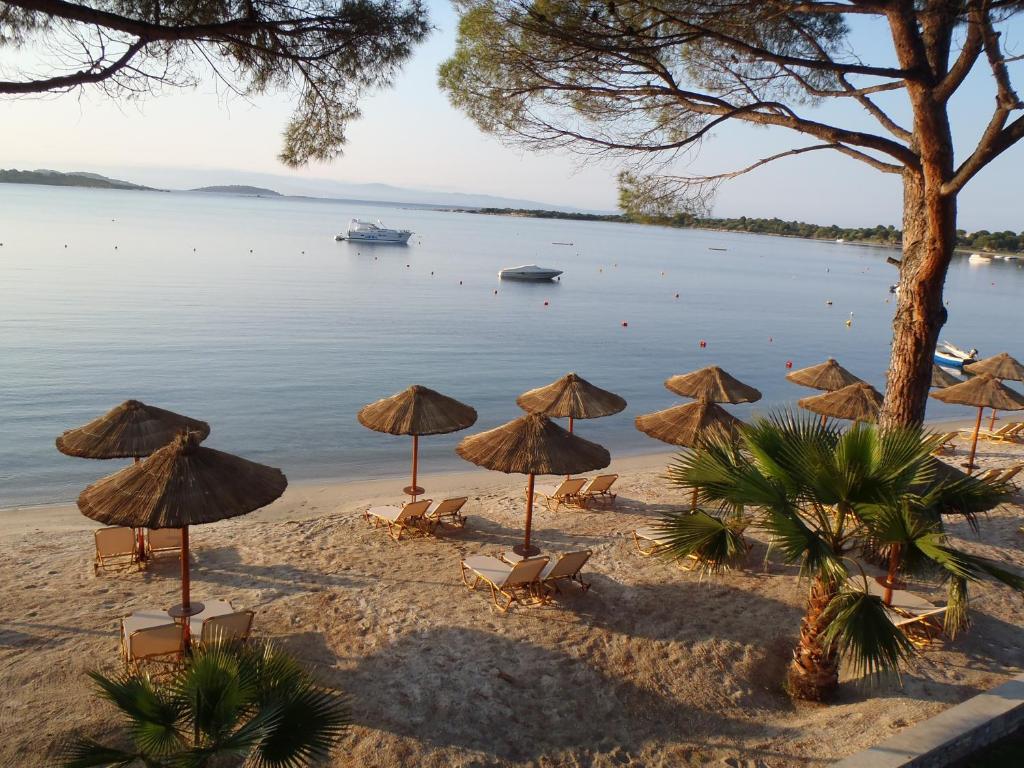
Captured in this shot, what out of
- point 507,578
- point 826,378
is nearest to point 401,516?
point 507,578

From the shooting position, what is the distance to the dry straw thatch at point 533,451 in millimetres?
7594

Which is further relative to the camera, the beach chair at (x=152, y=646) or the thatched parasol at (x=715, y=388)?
the thatched parasol at (x=715, y=388)

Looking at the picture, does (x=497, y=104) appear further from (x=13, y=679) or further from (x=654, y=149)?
(x=13, y=679)

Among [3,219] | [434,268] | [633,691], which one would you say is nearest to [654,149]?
[633,691]

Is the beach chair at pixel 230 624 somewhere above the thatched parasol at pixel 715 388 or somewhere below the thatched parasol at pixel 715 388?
below

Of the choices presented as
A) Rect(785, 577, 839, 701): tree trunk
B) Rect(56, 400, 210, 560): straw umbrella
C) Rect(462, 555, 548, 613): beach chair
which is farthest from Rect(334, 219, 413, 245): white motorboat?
Rect(785, 577, 839, 701): tree trunk

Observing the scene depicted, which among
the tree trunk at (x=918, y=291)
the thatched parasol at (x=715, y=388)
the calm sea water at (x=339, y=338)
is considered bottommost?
the calm sea water at (x=339, y=338)

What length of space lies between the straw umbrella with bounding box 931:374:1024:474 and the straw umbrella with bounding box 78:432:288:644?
37.9 feet

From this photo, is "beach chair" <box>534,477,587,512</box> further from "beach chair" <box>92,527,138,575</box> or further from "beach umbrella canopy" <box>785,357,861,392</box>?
"beach umbrella canopy" <box>785,357,861,392</box>

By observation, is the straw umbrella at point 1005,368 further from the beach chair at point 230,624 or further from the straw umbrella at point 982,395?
the beach chair at point 230,624

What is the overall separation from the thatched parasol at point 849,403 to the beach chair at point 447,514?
234 inches

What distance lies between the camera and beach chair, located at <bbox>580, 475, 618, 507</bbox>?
10703mm

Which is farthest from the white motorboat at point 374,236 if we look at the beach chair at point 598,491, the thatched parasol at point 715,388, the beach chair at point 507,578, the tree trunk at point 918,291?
the beach chair at point 507,578

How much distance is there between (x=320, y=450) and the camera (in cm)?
1616
